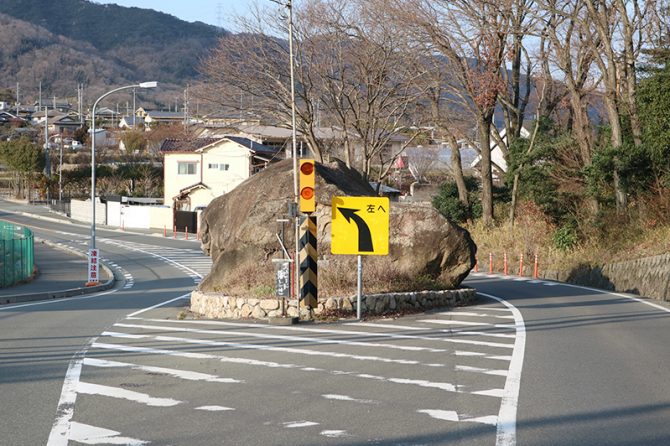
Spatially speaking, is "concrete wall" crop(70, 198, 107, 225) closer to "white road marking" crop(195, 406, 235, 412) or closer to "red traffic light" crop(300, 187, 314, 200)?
"red traffic light" crop(300, 187, 314, 200)

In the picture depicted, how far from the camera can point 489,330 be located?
15.5 metres

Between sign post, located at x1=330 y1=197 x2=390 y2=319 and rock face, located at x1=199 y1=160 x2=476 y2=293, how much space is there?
279 centimetres

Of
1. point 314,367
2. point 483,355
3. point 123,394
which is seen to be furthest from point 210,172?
point 123,394

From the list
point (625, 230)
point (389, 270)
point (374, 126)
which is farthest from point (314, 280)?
point (625, 230)

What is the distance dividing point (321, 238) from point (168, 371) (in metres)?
9.93

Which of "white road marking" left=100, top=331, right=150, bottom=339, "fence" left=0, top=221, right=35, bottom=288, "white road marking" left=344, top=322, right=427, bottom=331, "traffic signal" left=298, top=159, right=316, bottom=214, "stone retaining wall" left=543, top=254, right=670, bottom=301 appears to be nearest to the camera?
"white road marking" left=100, top=331, right=150, bottom=339

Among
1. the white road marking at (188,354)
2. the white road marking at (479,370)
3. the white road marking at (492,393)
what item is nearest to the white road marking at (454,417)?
the white road marking at (492,393)

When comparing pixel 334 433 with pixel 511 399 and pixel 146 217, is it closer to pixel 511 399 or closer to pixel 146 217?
pixel 511 399

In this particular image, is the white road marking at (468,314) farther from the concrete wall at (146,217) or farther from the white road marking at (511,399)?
the concrete wall at (146,217)

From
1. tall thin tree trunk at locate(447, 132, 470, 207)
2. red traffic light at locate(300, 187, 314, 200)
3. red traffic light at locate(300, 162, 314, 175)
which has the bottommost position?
red traffic light at locate(300, 187, 314, 200)

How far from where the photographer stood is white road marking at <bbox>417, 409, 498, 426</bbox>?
848cm

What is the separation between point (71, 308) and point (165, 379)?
12.1 metres

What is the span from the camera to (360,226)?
17.1 meters

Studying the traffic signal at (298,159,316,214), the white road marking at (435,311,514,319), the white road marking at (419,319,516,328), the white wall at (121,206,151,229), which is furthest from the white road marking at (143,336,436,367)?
the white wall at (121,206,151,229)
